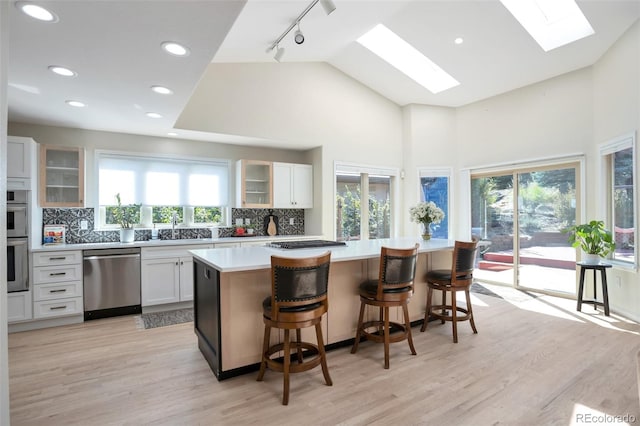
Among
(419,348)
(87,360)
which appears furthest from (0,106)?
(419,348)

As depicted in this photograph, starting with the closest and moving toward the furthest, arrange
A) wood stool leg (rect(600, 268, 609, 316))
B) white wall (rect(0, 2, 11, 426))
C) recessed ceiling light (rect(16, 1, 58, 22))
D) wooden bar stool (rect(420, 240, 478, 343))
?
white wall (rect(0, 2, 11, 426)) → recessed ceiling light (rect(16, 1, 58, 22)) → wooden bar stool (rect(420, 240, 478, 343)) → wood stool leg (rect(600, 268, 609, 316))

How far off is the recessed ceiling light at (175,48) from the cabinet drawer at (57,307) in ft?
10.7

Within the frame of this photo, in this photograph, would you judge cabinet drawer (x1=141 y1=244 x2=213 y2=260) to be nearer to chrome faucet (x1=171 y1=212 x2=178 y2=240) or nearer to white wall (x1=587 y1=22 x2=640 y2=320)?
chrome faucet (x1=171 y1=212 x2=178 y2=240)

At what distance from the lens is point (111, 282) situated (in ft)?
13.4

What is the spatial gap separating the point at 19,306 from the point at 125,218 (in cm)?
151

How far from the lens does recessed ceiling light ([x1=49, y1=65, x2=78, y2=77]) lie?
2531 millimetres

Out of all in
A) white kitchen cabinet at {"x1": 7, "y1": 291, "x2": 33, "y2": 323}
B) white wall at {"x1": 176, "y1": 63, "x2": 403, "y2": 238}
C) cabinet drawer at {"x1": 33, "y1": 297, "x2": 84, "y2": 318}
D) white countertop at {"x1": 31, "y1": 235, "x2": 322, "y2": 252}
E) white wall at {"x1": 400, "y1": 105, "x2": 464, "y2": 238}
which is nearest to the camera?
white kitchen cabinet at {"x1": 7, "y1": 291, "x2": 33, "y2": 323}

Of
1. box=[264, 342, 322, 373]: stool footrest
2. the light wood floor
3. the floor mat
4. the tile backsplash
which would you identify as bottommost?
the light wood floor

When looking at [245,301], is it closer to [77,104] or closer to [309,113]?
[77,104]

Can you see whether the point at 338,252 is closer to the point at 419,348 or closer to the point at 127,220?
the point at 419,348

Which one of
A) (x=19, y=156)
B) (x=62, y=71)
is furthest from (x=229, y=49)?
(x=19, y=156)

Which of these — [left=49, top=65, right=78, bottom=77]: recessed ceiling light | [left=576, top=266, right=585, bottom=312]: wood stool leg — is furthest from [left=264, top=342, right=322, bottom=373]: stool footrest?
[left=576, top=266, right=585, bottom=312]: wood stool leg

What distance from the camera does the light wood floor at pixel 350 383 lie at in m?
2.12

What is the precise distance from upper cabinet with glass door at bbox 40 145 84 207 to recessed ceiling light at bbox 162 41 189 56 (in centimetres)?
283
